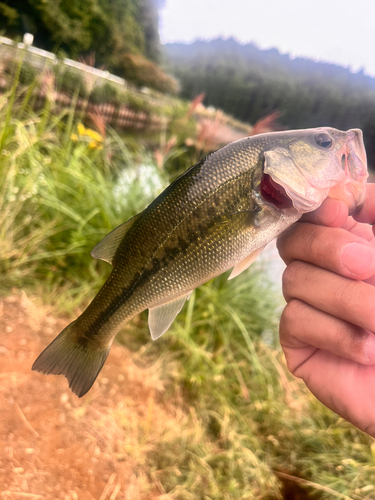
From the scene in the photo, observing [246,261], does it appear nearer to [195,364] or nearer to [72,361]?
[72,361]

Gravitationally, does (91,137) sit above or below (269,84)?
below

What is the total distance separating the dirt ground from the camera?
0.73m

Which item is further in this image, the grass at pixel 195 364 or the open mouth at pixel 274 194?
the grass at pixel 195 364

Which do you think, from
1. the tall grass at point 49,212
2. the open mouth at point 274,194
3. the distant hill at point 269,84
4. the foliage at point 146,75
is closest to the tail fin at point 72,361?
the open mouth at point 274,194

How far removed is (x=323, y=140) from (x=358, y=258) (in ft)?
0.59

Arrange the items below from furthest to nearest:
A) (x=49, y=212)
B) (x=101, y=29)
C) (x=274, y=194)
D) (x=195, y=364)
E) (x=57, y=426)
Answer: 1. (x=101, y=29)
2. (x=49, y=212)
3. (x=195, y=364)
4. (x=57, y=426)
5. (x=274, y=194)

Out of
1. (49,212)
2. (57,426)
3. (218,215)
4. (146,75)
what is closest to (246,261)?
(218,215)

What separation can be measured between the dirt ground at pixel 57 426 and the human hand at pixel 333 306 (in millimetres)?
653

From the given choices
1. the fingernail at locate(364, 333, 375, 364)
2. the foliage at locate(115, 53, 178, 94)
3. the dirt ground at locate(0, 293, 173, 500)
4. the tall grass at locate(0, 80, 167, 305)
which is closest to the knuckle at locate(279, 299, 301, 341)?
the fingernail at locate(364, 333, 375, 364)

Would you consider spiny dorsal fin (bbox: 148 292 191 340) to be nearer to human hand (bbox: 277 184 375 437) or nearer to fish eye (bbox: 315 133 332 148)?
human hand (bbox: 277 184 375 437)

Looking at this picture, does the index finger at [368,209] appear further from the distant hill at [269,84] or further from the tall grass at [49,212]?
the distant hill at [269,84]

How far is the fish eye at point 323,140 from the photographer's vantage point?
431 mm

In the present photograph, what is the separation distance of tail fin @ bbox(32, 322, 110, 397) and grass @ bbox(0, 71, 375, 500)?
584 millimetres

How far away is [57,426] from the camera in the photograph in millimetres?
853
